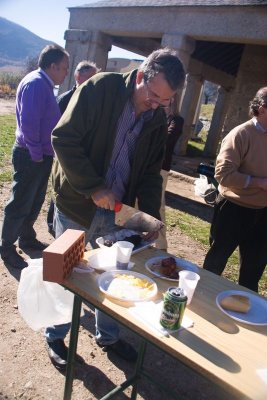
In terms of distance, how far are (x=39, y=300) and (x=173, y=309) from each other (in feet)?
3.13

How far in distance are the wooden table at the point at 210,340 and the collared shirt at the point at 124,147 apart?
71 centimetres

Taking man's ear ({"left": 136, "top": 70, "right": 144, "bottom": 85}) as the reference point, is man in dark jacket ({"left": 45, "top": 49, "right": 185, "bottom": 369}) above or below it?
below

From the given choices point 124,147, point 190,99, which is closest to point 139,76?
point 124,147

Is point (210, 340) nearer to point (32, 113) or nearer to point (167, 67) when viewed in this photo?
point (167, 67)

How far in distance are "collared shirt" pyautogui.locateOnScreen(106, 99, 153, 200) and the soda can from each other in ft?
3.56

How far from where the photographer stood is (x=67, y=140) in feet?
7.06

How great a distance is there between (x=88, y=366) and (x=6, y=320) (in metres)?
0.81

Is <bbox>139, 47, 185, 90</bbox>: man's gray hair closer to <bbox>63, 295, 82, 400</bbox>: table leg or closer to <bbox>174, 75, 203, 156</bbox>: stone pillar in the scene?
<bbox>63, 295, 82, 400</bbox>: table leg

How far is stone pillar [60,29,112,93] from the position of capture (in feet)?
27.7

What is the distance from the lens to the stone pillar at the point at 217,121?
1484 cm

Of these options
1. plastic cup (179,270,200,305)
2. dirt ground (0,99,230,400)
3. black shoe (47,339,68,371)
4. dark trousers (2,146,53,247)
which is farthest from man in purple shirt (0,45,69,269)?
plastic cup (179,270,200,305)

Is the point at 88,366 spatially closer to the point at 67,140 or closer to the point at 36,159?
the point at 67,140

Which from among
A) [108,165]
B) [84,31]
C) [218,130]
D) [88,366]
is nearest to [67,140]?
[108,165]

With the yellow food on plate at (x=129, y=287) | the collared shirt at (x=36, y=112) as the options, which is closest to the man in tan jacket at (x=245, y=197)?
the yellow food on plate at (x=129, y=287)
